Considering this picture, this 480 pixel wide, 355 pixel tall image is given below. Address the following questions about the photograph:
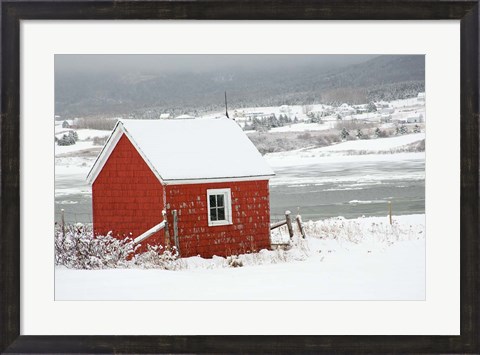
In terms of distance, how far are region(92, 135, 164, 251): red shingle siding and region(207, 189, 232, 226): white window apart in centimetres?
66

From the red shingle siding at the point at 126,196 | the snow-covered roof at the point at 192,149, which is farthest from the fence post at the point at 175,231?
the snow-covered roof at the point at 192,149

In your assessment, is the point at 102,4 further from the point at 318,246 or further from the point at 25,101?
the point at 318,246

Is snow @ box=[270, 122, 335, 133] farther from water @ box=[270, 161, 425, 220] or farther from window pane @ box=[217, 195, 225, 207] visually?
window pane @ box=[217, 195, 225, 207]

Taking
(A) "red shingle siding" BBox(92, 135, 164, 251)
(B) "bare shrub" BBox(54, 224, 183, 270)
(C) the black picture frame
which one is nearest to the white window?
(A) "red shingle siding" BBox(92, 135, 164, 251)

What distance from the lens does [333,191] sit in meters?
8.16

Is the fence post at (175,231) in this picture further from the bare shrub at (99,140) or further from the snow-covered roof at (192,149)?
the bare shrub at (99,140)

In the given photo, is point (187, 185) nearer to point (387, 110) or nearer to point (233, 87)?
point (233, 87)

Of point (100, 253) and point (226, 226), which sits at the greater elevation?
point (226, 226)

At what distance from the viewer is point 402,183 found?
794 centimetres

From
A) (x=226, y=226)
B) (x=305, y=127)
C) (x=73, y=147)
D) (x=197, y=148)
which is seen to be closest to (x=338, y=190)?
(x=305, y=127)

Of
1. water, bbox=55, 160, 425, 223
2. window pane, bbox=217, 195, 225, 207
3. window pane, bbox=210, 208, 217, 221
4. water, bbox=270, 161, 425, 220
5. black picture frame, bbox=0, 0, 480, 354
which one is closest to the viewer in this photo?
black picture frame, bbox=0, 0, 480, 354

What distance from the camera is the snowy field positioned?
771cm

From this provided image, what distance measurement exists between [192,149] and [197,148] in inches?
2.8

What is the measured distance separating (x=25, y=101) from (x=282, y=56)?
8.17 feet
